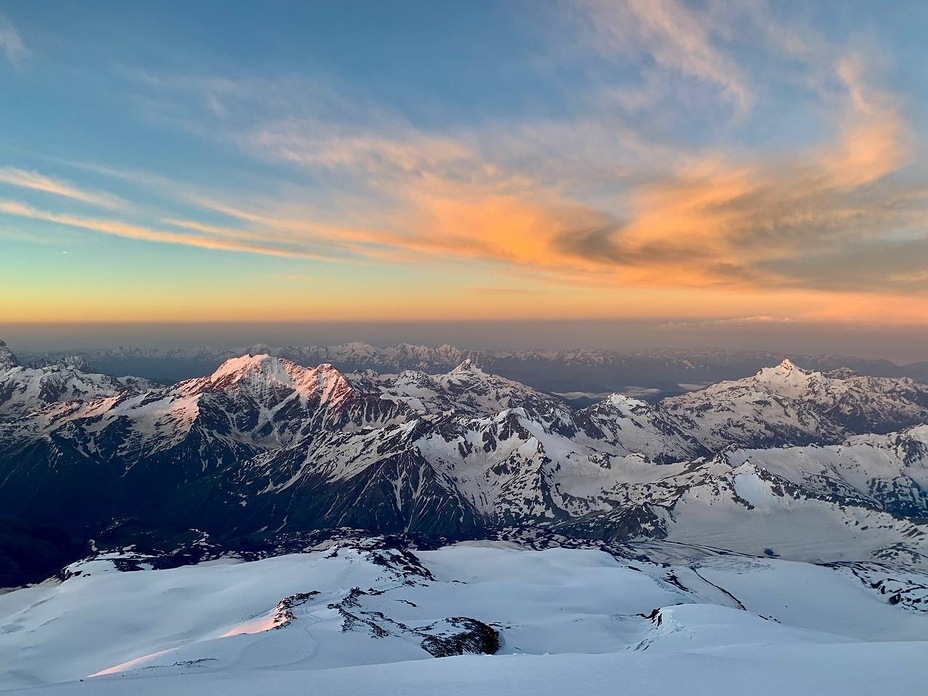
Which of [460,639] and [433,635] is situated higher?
[460,639]

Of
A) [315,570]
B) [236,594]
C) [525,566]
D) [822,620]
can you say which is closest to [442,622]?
[236,594]

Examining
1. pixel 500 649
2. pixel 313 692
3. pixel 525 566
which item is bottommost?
pixel 525 566

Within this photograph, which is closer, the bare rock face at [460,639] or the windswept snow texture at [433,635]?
the windswept snow texture at [433,635]

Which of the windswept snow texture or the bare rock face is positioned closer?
the windswept snow texture

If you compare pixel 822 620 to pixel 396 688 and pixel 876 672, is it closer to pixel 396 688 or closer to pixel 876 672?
pixel 876 672

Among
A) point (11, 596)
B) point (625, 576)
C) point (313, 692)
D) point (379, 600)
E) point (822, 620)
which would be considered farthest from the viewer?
point (822, 620)

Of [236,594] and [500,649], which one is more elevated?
[500,649]

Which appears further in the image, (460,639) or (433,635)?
(433,635)

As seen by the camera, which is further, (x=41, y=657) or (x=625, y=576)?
(x=625, y=576)
